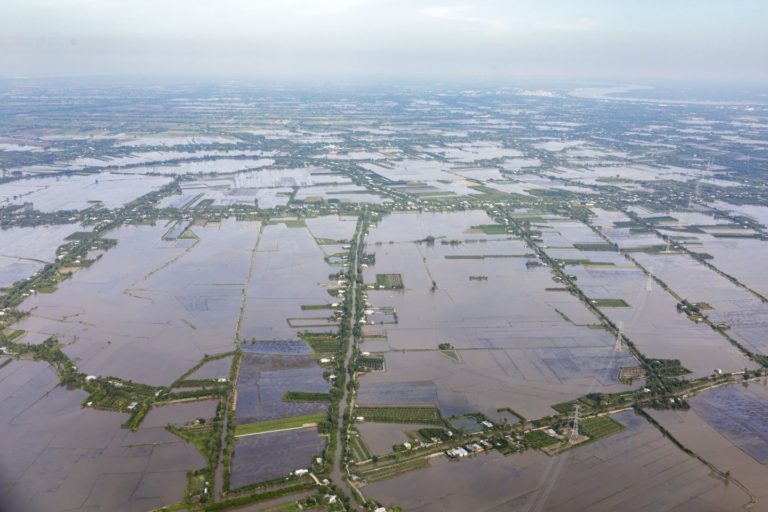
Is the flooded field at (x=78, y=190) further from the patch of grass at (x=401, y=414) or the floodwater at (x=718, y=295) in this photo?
the floodwater at (x=718, y=295)

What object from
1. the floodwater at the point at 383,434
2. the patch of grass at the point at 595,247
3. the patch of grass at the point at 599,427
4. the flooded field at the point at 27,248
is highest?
the flooded field at the point at 27,248

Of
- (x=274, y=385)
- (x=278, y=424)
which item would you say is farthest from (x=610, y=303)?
(x=278, y=424)

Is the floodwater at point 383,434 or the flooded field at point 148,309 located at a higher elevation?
the flooded field at point 148,309

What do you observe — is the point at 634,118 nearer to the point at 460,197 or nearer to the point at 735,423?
the point at 460,197

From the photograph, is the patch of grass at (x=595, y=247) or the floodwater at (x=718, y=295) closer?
the floodwater at (x=718, y=295)

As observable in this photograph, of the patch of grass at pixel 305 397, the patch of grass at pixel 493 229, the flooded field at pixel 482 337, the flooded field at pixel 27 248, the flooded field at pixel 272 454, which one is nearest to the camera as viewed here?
the flooded field at pixel 272 454

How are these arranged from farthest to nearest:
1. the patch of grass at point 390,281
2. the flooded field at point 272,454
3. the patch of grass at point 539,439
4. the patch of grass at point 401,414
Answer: the patch of grass at point 390,281 < the patch of grass at point 401,414 < the patch of grass at point 539,439 < the flooded field at point 272,454

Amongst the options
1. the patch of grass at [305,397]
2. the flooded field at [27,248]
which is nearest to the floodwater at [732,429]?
the patch of grass at [305,397]

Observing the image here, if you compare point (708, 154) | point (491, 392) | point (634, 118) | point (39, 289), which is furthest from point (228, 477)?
point (634, 118)
